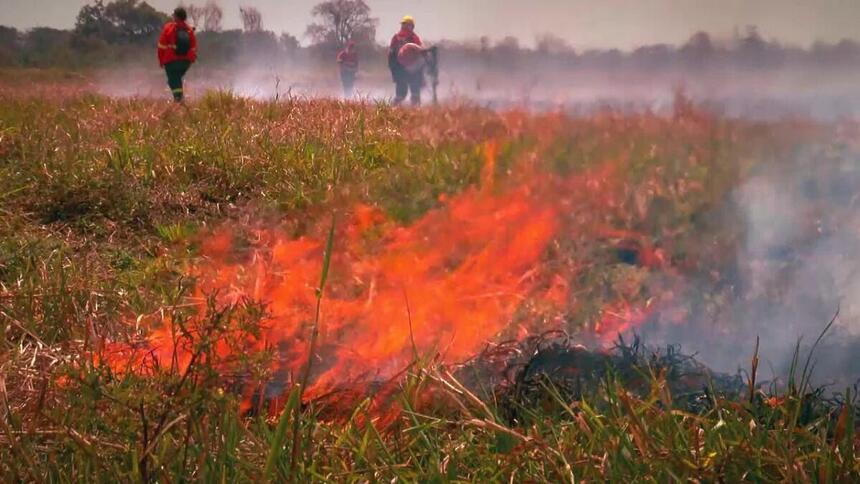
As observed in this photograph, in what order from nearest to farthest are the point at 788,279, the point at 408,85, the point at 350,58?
1. the point at 788,279
2. the point at 350,58
3. the point at 408,85

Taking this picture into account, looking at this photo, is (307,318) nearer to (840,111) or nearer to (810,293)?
(810,293)

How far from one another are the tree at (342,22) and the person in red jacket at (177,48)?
5.01 metres

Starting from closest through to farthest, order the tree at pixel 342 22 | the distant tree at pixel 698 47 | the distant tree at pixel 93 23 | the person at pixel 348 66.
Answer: the distant tree at pixel 698 47, the tree at pixel 342 22, the person at pixel 348 66, the distant tree at pixel 93 23

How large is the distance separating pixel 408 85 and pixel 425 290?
250 centimetres

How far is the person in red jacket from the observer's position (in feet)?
27.1

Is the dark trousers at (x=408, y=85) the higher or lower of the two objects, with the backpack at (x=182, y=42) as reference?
lower

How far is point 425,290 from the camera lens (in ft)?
8.11

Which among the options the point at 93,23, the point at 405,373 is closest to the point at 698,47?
the point at 405,373

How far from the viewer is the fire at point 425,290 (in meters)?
2.32

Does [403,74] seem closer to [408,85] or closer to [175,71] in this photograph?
[408,85]

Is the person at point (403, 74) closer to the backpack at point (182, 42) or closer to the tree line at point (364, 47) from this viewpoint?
the tree line at point (364, 47)

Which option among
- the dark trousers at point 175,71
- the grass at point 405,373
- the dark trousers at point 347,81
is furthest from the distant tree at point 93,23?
the grass at point 405,373

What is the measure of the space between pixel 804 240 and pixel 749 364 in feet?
1.01

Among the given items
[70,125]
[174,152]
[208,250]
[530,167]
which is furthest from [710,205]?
[70,125]
